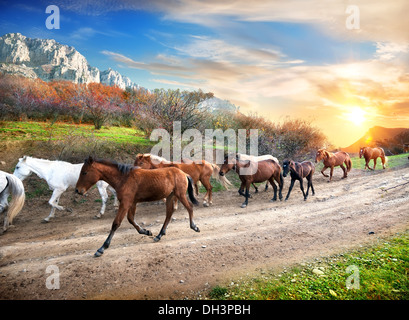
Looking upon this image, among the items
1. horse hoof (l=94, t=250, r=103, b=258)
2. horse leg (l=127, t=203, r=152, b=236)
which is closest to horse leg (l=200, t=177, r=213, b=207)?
horse leg (l=127, t=203, r=152, b=236)

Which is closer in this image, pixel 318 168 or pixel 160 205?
pixel 160 205

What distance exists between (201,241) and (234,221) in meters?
1.92

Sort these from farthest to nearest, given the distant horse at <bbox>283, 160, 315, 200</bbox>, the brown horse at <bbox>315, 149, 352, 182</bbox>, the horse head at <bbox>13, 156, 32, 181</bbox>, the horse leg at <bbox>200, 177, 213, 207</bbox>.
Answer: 1. the brown horse at <bbox>315, 149, 352, 182</bbox>
2. the distant horse at <bbox>283, 160, 315, 200</bbox>
3. the horse leg at <bbox>200, 177, 213, 207</bbox>
4. the horse head at <bbox>13, 156, 32, 181</bbox>

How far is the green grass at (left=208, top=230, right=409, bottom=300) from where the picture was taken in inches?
137

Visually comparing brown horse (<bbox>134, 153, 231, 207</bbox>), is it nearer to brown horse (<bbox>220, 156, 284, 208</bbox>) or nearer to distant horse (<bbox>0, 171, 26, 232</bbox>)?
brown horse (<bbox>220, 156, 284, 208</bbox>)

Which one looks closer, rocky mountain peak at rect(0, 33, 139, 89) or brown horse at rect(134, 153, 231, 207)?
brown horse at rect(134, 153, 231, 207)

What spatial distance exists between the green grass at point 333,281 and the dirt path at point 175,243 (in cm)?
Answer: 36

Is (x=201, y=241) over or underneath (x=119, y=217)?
underneath

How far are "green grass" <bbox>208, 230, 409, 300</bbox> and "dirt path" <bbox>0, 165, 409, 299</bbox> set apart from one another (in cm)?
36

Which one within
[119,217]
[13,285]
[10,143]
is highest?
[10,143]

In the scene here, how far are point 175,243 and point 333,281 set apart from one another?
342 centimetres

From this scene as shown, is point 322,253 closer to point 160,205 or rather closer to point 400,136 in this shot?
point 160,205
